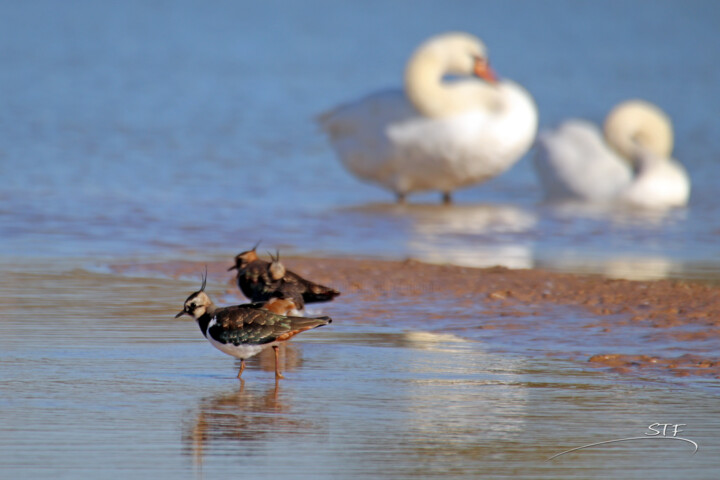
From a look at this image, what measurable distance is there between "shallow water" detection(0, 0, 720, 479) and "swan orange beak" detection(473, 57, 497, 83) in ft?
4.38

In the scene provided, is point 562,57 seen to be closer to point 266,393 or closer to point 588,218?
point 588,218

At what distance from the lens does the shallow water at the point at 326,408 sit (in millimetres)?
4473

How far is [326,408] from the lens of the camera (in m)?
5.19

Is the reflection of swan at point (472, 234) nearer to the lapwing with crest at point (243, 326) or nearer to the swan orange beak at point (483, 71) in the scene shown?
the swan orange beak at point (483, 71)

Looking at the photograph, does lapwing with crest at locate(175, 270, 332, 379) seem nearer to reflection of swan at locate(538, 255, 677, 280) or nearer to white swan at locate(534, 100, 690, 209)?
reflection of swan at locate(538, 255, 677, 280)

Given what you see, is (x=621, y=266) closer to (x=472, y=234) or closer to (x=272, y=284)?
(x=472, y=234)

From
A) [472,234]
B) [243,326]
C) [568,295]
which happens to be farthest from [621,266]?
[243,326]

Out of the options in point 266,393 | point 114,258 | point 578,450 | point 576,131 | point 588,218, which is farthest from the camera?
point 576,131

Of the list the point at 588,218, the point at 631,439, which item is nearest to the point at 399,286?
the point at 631,439

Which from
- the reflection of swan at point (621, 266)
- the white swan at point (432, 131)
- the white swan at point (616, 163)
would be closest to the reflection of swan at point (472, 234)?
the reflection of swan at point (621, 266)

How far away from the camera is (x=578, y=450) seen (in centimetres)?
467

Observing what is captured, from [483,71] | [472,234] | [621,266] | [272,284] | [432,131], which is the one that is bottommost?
[272,284]

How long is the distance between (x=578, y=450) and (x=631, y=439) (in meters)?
0.25

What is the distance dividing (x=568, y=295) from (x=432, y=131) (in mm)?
6198
